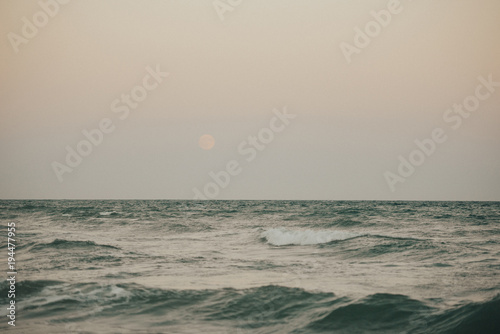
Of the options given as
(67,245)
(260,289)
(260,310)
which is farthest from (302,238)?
(260,310)

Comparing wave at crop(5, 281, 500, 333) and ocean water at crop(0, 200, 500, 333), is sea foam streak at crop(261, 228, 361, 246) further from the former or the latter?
wave at crop(5, 281, 500, 333)

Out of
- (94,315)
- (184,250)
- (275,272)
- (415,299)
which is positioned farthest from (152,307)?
(184,250)

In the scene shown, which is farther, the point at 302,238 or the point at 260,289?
the point at 302,238

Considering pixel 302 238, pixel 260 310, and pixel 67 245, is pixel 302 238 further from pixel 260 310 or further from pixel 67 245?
pixel 260 310

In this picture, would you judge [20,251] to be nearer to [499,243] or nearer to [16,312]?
[16,312]

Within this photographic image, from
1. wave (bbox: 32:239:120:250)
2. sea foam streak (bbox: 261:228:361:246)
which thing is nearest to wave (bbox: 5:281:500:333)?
wave (bbox: 32:239:120:250)

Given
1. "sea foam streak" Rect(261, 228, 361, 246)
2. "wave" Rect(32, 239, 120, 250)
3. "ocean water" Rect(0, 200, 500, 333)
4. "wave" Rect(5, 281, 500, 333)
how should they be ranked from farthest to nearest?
"sea foam streak" Rect(261, 228, 361, 246) < "wave" Rect(32, 239, 120, 250) < "ocean water" Rect(0, 200, 500, 333) < "wave" Rect(5, 281, 500, 333)

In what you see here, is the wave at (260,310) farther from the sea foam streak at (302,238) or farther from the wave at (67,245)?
the sea foam streak at (302,238)

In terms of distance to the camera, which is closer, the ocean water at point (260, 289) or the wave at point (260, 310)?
the wave at point (260, 310)

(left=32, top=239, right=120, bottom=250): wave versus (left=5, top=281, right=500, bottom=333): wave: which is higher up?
(left=5, top=281, right=500, bottom=333): wave

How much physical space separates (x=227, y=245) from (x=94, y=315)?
12.4m

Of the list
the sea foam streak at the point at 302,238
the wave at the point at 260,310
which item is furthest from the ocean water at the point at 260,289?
the sea foam streak at the point at 302,238

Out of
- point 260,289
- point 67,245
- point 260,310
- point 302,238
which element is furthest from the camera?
point 302,238

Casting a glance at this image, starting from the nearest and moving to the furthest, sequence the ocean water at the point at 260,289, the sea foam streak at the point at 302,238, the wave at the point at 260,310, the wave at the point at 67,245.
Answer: the wave at the point at 260,310 → the ocean water at the point at 260,289 → the wave at the point at 67,245 → the sea foam streak at the point at 302,238
